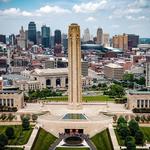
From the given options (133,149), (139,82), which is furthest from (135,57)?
(133,149)

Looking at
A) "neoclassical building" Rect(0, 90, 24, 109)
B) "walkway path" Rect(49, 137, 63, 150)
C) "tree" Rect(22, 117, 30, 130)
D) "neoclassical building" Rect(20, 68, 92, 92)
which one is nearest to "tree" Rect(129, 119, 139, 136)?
"walkway path" Rect(49, 137, 63, 150)

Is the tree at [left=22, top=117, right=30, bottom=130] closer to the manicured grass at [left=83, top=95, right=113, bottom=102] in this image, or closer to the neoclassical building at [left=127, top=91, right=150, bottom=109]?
the neoclassical building at [left=127, top=91, right=150, bottom=109]

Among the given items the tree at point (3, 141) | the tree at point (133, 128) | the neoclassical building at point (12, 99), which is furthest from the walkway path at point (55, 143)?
the neoclassical building at point (12, 99)

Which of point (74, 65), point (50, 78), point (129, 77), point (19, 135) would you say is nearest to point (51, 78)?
point (50, 78)

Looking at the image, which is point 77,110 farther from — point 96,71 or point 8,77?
point 96,71

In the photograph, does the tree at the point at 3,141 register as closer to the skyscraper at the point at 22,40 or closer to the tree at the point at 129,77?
the tree at the point at 129,77
